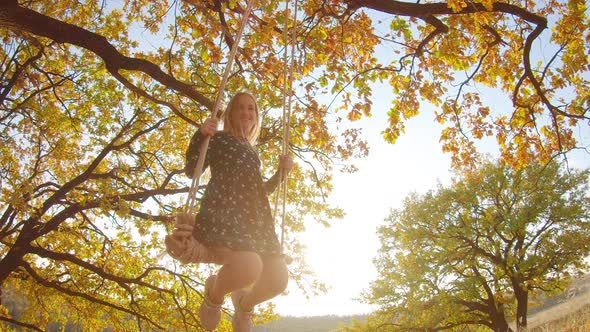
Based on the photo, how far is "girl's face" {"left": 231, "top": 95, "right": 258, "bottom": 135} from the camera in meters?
3.21

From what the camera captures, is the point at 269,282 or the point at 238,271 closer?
the point at 238,271

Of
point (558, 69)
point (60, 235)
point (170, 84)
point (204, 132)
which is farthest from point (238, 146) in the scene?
point (60, 235)

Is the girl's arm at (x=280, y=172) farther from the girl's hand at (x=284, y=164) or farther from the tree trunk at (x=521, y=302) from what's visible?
the tree trunk at (x=521, y=302)

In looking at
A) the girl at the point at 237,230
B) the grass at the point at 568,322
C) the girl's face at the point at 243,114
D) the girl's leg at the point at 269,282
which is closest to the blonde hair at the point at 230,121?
the girl's face at the point at 243,114

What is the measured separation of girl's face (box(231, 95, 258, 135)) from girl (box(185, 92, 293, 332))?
0.19 m

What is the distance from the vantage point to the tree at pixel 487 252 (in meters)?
16.2

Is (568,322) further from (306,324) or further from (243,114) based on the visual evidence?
(306,324)

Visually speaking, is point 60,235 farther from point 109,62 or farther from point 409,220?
point 409,220

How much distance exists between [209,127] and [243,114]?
0.57 metres

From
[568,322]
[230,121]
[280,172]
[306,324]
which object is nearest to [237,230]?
[280,172]

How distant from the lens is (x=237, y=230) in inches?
97.6

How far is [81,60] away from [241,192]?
23.3ft

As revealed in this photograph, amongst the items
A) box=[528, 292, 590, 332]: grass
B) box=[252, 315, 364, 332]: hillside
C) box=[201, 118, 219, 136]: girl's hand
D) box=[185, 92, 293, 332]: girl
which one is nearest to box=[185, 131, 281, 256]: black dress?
box=[185, 92, 293, 332]: girl

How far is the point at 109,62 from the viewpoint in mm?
3848
